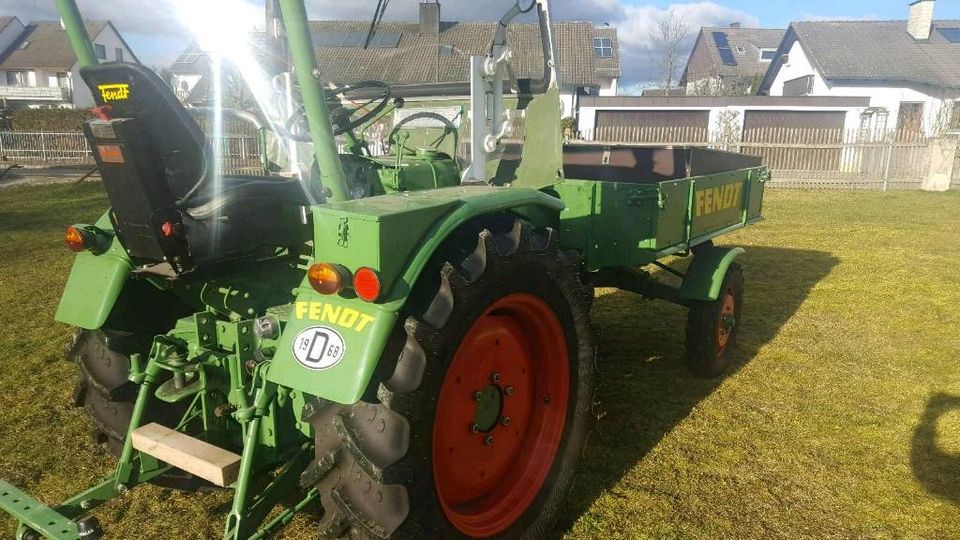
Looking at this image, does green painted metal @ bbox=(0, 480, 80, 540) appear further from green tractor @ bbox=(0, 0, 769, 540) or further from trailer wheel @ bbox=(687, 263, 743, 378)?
trailer wheel @ bbox=(687, 263, 743, 378)

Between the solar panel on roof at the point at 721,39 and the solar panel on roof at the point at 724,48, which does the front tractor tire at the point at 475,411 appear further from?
the solar panel on roof at the point at 721,39

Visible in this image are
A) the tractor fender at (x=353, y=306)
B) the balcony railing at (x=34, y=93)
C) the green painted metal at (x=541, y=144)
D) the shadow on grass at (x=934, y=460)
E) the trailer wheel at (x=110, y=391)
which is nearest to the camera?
the tractor fender at (x=353, y=306)

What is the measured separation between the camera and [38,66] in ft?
135

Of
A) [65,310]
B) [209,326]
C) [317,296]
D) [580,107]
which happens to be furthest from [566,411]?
[580,107]

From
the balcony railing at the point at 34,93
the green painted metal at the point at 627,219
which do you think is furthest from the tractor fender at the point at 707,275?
the balcony railing at the point at 34,93

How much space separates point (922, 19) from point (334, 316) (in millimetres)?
35270

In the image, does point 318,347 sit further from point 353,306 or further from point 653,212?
point 653,212

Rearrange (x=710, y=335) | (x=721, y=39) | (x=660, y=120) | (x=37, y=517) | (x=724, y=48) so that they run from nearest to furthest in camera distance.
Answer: (x=37, y=517)
(x=710, y=335)
(x=660, y=120)
(x=724, y=48)
(x=721, y=39)

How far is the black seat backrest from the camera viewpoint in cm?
198

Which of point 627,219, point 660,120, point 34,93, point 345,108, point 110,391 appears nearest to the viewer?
point 110,391

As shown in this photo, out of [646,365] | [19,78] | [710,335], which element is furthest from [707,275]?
[19,78]

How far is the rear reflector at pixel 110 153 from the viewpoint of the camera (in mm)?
2027

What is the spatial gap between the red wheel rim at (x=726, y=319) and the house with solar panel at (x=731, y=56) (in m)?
38.6

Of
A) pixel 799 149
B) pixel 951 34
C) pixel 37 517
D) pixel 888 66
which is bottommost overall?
pixel 37 517
